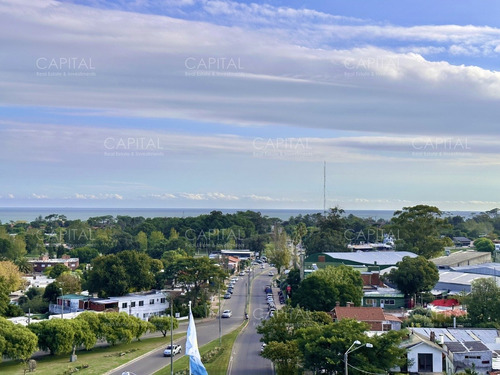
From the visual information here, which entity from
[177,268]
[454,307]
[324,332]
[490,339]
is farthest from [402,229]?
[324,332]

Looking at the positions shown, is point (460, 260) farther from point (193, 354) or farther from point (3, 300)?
point (193, 354)

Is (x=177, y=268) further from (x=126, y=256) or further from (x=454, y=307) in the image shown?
(x=454, y=307)

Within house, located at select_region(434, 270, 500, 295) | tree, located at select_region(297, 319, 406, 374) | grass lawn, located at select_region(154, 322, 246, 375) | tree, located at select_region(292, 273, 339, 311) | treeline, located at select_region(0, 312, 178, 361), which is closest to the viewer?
tree, located at select_region(297, 319, 406, 374)

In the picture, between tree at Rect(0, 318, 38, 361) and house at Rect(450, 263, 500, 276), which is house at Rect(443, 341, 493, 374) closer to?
tree at Rect(0, 318, 38, 361)

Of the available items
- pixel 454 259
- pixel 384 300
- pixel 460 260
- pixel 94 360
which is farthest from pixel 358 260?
pixel 94 360

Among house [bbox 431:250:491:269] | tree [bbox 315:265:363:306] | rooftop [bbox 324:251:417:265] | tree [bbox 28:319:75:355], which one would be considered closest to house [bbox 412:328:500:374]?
tree [bbox 315:265:363:306]

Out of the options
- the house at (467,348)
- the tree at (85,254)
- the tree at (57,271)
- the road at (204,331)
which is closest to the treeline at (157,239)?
the tree at (85,254)

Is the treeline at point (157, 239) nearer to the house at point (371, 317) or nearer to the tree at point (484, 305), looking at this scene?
the house at point (371, 317)
